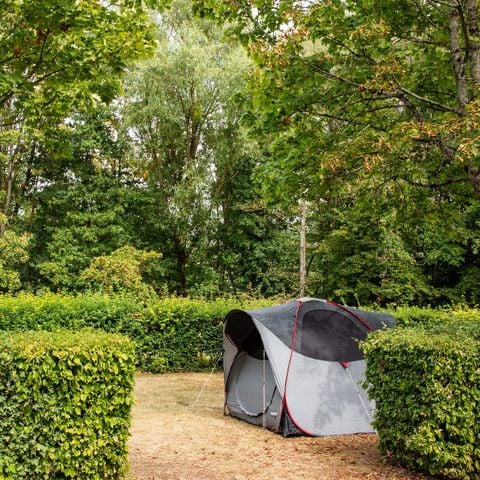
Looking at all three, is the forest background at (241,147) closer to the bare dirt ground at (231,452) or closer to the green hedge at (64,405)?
the green hedge at (64,405)

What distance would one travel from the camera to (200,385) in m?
12.3

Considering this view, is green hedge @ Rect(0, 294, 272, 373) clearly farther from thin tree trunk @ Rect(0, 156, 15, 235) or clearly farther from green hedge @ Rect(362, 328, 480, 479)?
thin tree trunk @ Rect(0, 156, 15, 235)

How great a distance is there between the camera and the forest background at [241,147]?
695 cm

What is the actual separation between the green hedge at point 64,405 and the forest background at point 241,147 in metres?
3.41

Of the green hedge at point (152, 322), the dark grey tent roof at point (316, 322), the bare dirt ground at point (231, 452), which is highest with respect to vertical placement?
the dark grey tent roof at point (316, 322)

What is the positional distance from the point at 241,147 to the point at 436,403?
1916cm

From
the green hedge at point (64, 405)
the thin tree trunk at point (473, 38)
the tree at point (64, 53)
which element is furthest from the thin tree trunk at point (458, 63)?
the green hedge at point (64, 405)

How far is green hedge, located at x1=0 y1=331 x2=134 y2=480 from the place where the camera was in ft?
13.8

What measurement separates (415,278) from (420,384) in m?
14.9

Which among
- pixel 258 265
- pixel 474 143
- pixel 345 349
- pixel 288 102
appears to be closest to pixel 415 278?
pixel 258 265

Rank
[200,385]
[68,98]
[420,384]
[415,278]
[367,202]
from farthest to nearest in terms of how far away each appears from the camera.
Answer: [415,278]
[200,385]
[367,202]
[68,98]
[420,384]

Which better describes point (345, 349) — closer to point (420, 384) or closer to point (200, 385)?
point (420, 384)

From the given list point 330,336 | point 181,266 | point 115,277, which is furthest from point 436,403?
point 181,266

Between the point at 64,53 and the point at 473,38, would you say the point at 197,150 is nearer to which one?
the point at 64,53
